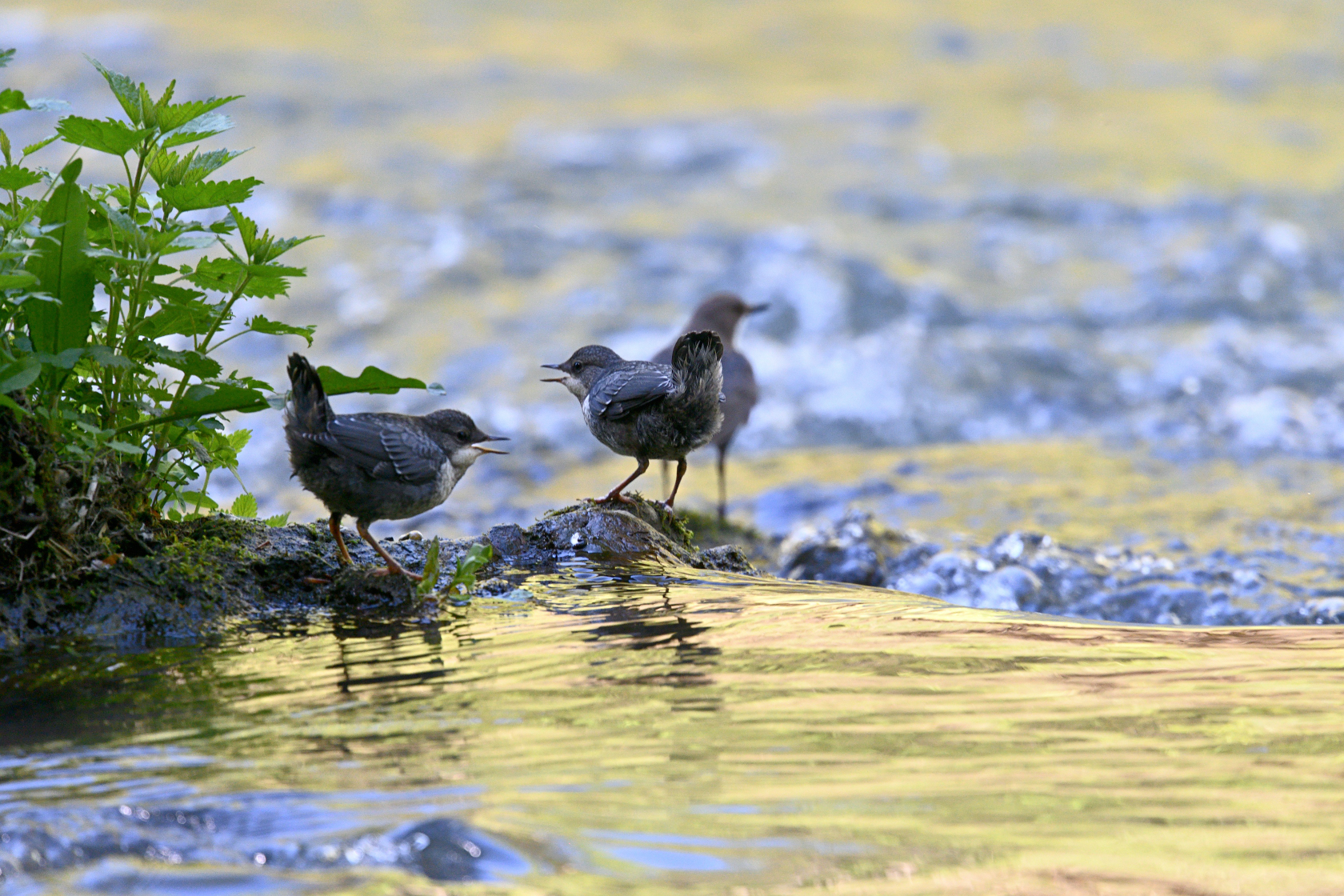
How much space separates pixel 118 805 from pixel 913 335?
41.8 feet

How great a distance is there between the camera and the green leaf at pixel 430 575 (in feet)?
12.4

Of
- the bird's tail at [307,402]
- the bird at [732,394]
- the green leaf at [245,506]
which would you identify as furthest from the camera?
the bird at [732,394]

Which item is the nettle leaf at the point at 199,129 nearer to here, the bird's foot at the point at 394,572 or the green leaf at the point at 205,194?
the green leaf at the point at 205,194

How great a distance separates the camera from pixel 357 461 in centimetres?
408

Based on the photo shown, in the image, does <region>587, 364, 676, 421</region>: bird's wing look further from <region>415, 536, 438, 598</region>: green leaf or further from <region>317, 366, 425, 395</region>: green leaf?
<region>415, 536, 438, 598</region>: green leaf

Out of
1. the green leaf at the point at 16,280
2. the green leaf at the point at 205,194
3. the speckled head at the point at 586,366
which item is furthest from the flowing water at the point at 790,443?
the speckled head at the point at 586,366

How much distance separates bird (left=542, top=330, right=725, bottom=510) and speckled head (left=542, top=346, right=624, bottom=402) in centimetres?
35

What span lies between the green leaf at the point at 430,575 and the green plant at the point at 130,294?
0.49 metres

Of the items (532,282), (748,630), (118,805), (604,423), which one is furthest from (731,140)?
(118,805)

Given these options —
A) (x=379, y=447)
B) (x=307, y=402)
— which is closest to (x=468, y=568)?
(x=379, y=447)

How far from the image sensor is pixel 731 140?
20844 millimetres

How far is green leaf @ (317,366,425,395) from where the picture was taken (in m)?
3.83

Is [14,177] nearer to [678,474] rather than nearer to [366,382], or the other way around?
[366,382]

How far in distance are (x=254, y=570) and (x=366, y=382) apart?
0.71 metres
